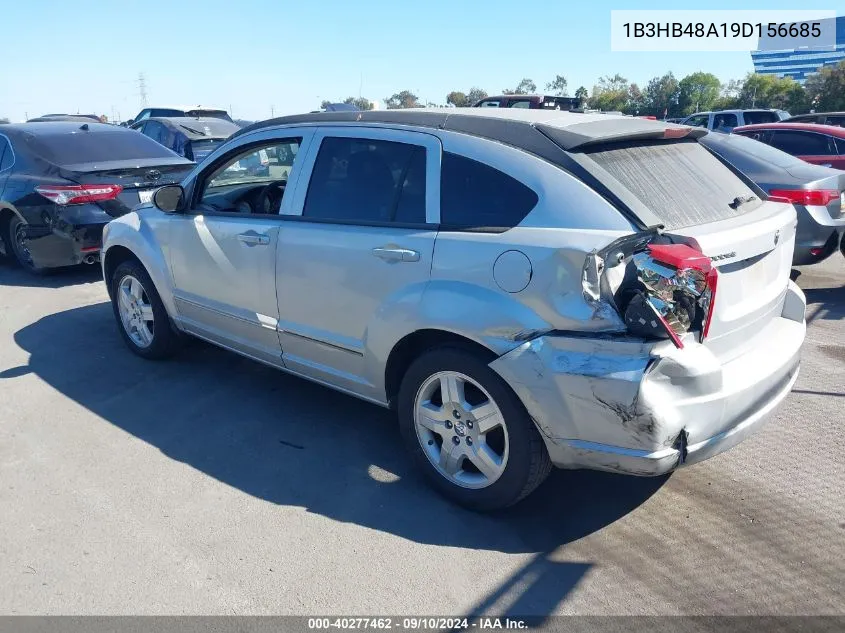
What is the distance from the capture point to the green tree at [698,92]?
66.8m

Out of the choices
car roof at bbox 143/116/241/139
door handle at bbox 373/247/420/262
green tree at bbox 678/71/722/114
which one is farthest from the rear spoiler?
green tree at bbox 678/71/722/114

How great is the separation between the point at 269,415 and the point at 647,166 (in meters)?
2.72

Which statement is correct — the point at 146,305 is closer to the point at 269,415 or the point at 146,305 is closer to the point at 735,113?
the point at 269,415

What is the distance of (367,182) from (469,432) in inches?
57.5

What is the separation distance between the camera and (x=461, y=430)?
10.8 feet

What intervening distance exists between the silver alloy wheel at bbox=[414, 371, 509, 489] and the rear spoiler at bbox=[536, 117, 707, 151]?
1182mm

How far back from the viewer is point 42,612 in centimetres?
270

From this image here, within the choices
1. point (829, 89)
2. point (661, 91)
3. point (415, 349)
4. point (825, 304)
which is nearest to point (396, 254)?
point (415, 349)

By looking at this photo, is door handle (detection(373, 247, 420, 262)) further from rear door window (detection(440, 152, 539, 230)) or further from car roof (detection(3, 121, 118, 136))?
car roof (detection(3, 121, 118, 136))

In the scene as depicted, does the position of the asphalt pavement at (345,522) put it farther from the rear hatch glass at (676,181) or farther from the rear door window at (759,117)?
the rear door window at (759,117)

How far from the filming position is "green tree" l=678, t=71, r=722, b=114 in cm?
6681

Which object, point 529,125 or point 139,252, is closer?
point 529,125

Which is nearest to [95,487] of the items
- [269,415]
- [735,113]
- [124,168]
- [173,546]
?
[173,546]

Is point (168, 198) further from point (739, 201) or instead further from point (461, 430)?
point (739, 201)
